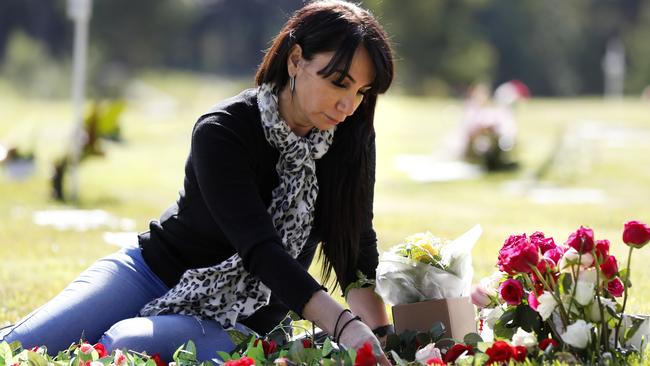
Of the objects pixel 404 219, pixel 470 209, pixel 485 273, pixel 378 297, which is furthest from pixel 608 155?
pixel 378 297

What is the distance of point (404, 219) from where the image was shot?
859cm

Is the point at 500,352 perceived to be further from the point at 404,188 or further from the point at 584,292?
the point at 404,188

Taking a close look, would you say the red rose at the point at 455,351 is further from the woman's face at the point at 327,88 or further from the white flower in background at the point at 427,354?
the woman's face at the point at 327,88

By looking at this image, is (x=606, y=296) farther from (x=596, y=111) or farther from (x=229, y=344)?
(x=596, y=111)

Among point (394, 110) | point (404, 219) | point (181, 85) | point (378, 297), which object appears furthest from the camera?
point (181, 85)

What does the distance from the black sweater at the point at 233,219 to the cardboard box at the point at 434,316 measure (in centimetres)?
29

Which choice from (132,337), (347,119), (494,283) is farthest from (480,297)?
(132,337)

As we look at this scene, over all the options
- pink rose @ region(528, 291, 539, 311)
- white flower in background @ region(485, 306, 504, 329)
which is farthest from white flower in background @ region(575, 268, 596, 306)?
white flower in background @ region(485, 306, 504, 329)

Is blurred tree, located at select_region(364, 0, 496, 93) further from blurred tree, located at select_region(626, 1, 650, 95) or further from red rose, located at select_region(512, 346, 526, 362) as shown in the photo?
red rose, located at select_region(512, 346, 526, 362)

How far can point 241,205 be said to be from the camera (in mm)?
2646

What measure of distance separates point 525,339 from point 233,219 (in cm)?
81

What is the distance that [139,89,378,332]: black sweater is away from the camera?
2.55 m

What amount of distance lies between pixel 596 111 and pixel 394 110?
4.56m

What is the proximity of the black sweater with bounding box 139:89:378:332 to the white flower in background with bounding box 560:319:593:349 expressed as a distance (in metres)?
0.62
